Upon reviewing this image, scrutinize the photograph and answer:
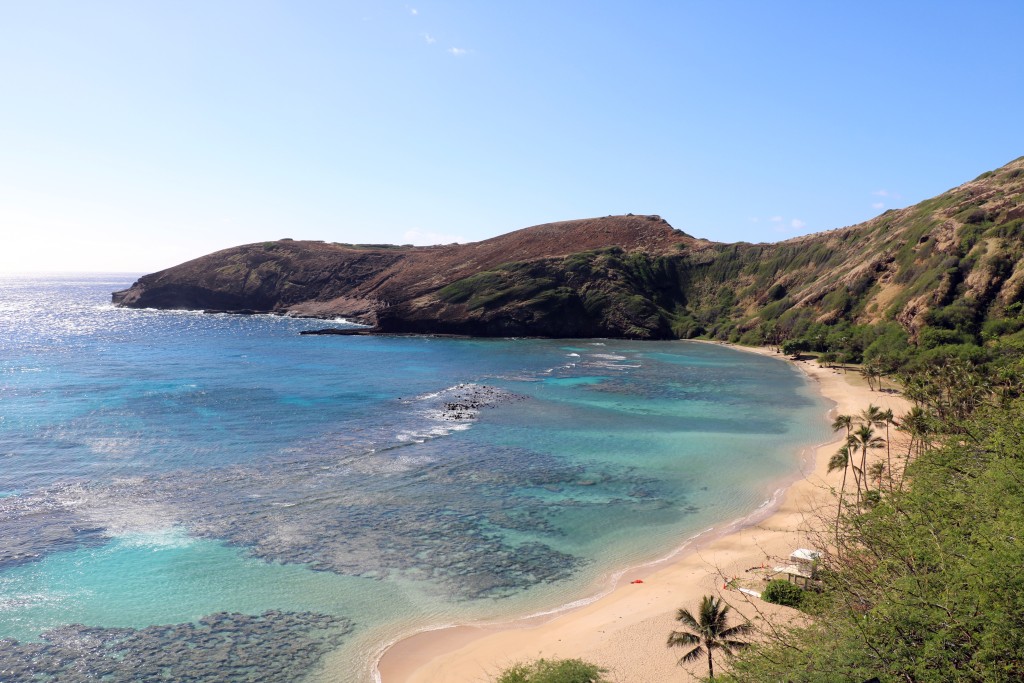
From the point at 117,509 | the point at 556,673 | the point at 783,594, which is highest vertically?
the point at 556,673

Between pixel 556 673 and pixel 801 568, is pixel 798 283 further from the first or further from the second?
pixel 556 673

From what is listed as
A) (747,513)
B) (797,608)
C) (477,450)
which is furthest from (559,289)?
(797,608)

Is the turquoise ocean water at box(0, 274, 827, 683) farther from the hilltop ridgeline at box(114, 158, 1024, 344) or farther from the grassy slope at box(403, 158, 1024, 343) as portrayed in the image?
the hilltop ridgeline at box(114, 158, 1024, 344)

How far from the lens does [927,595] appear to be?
2162 centimetres

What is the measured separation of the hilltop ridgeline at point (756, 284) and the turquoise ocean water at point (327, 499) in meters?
32.9

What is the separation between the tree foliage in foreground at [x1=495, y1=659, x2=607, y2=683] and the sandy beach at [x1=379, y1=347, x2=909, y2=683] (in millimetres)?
2223

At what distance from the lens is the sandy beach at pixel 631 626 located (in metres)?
26.2

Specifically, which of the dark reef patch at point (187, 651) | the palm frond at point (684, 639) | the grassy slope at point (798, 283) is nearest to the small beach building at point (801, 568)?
the palm frond at point (684, 639)

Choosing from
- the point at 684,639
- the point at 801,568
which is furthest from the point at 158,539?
the point at 801,568

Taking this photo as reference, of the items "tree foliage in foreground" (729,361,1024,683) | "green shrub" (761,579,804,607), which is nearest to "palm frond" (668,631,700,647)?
"tree foliage in foreground" (729,361,1024,683)

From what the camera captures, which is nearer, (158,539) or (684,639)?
(684,639)

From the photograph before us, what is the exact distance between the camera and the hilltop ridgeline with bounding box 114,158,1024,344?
9962 cm

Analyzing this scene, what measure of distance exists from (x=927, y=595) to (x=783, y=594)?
31.9 feet

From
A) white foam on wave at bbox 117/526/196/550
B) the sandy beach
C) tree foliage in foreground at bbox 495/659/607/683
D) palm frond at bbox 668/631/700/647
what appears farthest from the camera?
white foam on wave at bbox 117/526/196/550
